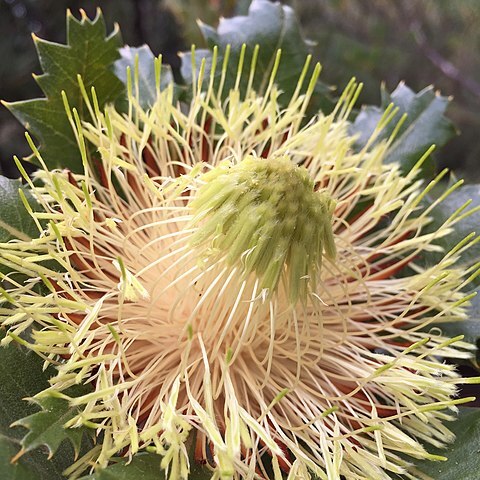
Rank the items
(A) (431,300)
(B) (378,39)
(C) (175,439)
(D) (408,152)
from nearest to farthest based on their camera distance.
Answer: (C) (175,439), (A) (431,300), (D) (408,152), (B) (378,39)

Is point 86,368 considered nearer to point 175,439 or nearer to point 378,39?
point 175,439

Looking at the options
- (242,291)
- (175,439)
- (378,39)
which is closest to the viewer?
(175,439)

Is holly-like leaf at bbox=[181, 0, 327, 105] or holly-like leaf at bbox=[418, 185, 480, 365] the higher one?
holly-like leaf at bbox=[181, 0, 327, 105]

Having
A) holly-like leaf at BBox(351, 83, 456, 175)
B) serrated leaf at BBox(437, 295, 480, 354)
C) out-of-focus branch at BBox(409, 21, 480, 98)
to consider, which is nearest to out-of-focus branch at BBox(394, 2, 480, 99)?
out-of-focus branch at BBox(409, 21, 480, 98)

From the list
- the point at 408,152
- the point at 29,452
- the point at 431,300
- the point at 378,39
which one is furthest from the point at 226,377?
the point at 378,39

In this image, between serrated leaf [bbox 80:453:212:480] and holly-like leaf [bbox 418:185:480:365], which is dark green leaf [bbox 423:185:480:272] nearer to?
holly-like leaf [bbox 418:185:480:365]

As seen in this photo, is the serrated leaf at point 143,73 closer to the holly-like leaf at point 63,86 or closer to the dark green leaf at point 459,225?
the holly-like leaf at point 63,86
